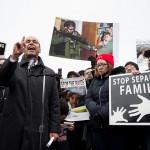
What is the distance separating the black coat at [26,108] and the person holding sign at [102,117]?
436 mm

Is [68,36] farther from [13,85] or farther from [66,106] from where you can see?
[13,85]

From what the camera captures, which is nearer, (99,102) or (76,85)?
(99,102)

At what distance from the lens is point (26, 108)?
1.81 metres

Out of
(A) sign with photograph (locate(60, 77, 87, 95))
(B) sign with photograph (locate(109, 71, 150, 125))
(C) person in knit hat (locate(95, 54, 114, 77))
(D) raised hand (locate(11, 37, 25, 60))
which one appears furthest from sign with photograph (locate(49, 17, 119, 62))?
(D) raised hand (locate(11, 37, 25, 60))

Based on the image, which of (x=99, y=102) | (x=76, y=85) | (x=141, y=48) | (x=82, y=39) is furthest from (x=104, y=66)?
(x=82, y=39)

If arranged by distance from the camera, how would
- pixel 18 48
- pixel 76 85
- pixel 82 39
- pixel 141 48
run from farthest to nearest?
pixel 82 39, pixel 141 48, pixel 76 85, pixel 18 48

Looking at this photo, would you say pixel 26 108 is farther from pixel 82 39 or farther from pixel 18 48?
pixel 82 39

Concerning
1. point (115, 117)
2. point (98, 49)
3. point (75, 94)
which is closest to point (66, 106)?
point (75, 94)

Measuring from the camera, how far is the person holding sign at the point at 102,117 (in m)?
2.17

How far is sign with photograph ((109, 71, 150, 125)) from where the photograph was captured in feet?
6.80

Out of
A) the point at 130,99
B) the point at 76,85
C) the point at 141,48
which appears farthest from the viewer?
the point at 141,48

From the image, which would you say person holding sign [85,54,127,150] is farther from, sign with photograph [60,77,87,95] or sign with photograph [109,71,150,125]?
sign with photograph [60,77,87,95]

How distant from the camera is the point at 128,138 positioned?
2.19 meters

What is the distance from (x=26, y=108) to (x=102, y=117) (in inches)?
29.1
